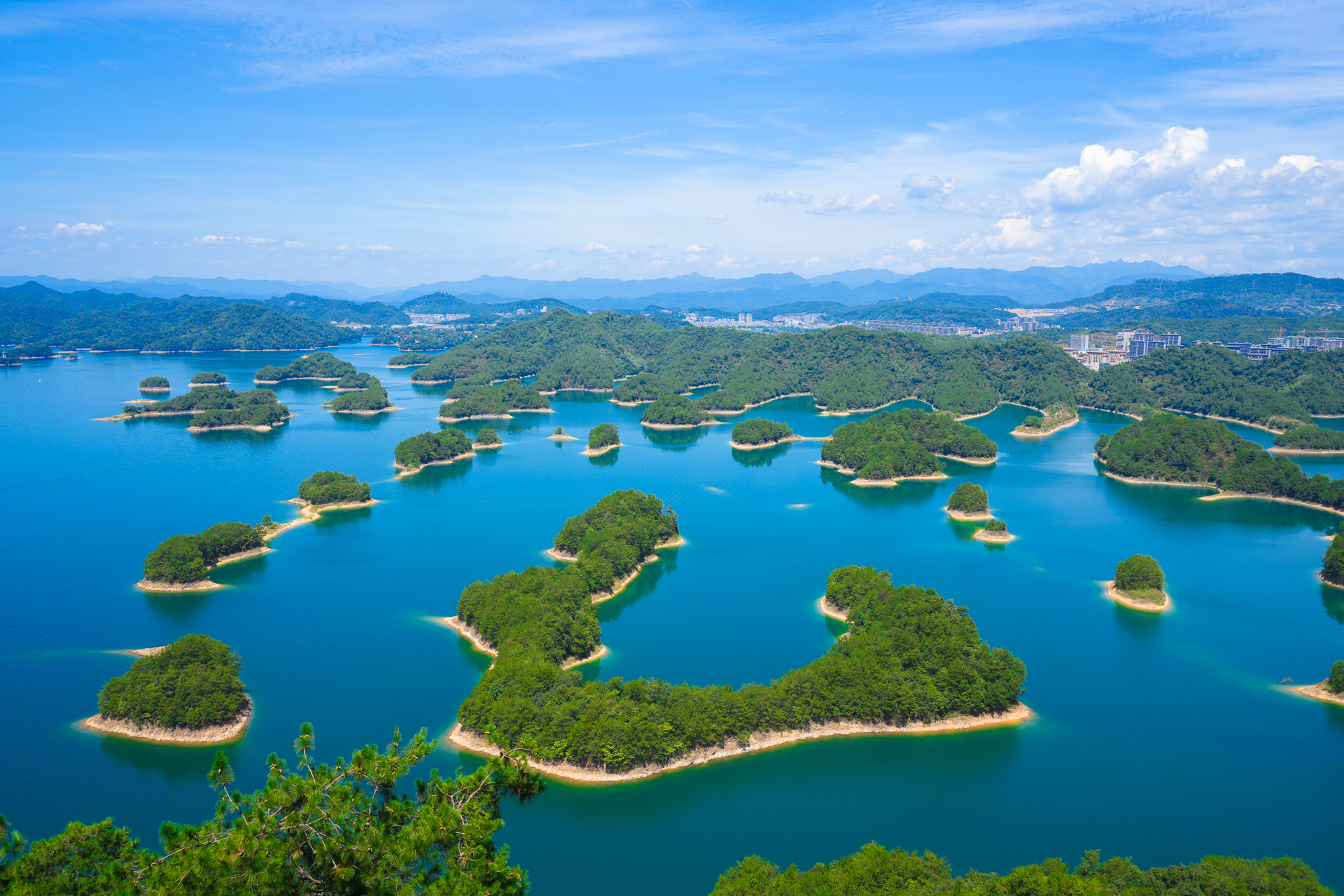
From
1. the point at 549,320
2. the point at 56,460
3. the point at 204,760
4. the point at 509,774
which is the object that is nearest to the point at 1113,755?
the point at 509,774

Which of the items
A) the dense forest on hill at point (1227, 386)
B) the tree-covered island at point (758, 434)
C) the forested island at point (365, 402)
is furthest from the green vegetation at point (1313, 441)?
the forested island at point (365, 402)

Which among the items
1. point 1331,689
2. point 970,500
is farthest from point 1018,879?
point 970,500

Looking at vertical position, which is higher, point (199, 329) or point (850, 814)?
point (199, 329)

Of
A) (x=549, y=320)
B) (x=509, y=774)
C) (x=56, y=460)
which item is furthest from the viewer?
(x=549, y=320)

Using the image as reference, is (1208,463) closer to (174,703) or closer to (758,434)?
(758,434)

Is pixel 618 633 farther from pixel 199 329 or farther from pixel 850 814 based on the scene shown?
pixel 199 329

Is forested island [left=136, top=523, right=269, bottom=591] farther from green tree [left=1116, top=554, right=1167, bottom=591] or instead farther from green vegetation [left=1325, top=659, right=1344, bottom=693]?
green vegetation [left=1325, top=659, right=1344, bottom=693]
